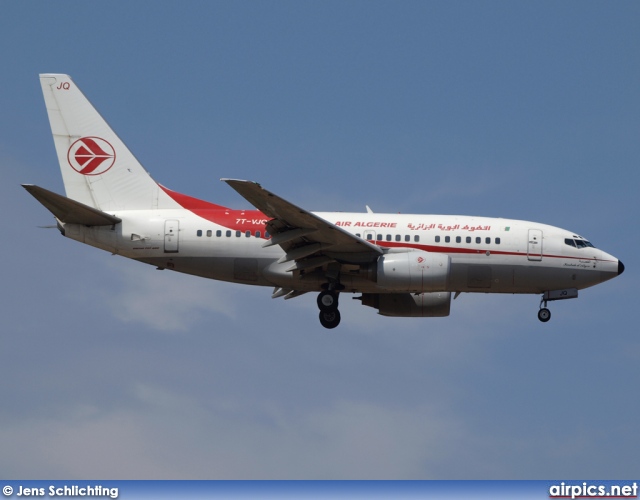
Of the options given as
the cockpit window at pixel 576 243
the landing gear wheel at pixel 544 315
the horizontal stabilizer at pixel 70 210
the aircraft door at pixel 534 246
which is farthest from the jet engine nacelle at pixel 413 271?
the horizontal stabilizer at pixel 70 210

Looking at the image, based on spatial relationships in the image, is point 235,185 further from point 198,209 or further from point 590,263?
point 590,263

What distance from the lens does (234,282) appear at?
169ft

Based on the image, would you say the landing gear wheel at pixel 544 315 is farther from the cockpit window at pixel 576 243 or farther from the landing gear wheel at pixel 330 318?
the landing gear wheel at pixel 330 318

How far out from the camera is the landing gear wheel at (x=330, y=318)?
51.2 meters

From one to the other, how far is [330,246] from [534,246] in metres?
7.82

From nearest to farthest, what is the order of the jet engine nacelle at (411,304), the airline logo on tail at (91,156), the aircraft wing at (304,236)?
the aircraft wing at (304,236) → the airline logo on tail at (91,156) → the jet engine nacelle at (411,304)

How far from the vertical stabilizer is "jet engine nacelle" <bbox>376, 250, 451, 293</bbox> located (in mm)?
8607

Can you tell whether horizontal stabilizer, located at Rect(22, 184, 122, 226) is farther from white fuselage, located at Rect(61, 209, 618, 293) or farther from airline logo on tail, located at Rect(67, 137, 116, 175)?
airline logo on tail, located at Rect(67, 137, 116, 175)

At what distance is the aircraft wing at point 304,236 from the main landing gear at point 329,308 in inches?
53.2

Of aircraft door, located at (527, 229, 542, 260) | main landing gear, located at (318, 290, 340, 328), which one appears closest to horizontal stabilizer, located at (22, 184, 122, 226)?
main landing gear, located at (318, 290, 340, 328)

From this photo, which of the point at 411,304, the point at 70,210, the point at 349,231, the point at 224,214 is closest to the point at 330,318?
the point at 349,231

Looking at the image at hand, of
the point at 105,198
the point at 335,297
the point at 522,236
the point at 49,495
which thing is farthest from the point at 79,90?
the point at 49,495

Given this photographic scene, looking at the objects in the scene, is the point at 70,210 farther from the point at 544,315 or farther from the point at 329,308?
the point at 544,315

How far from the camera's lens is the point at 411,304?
5384 cm
